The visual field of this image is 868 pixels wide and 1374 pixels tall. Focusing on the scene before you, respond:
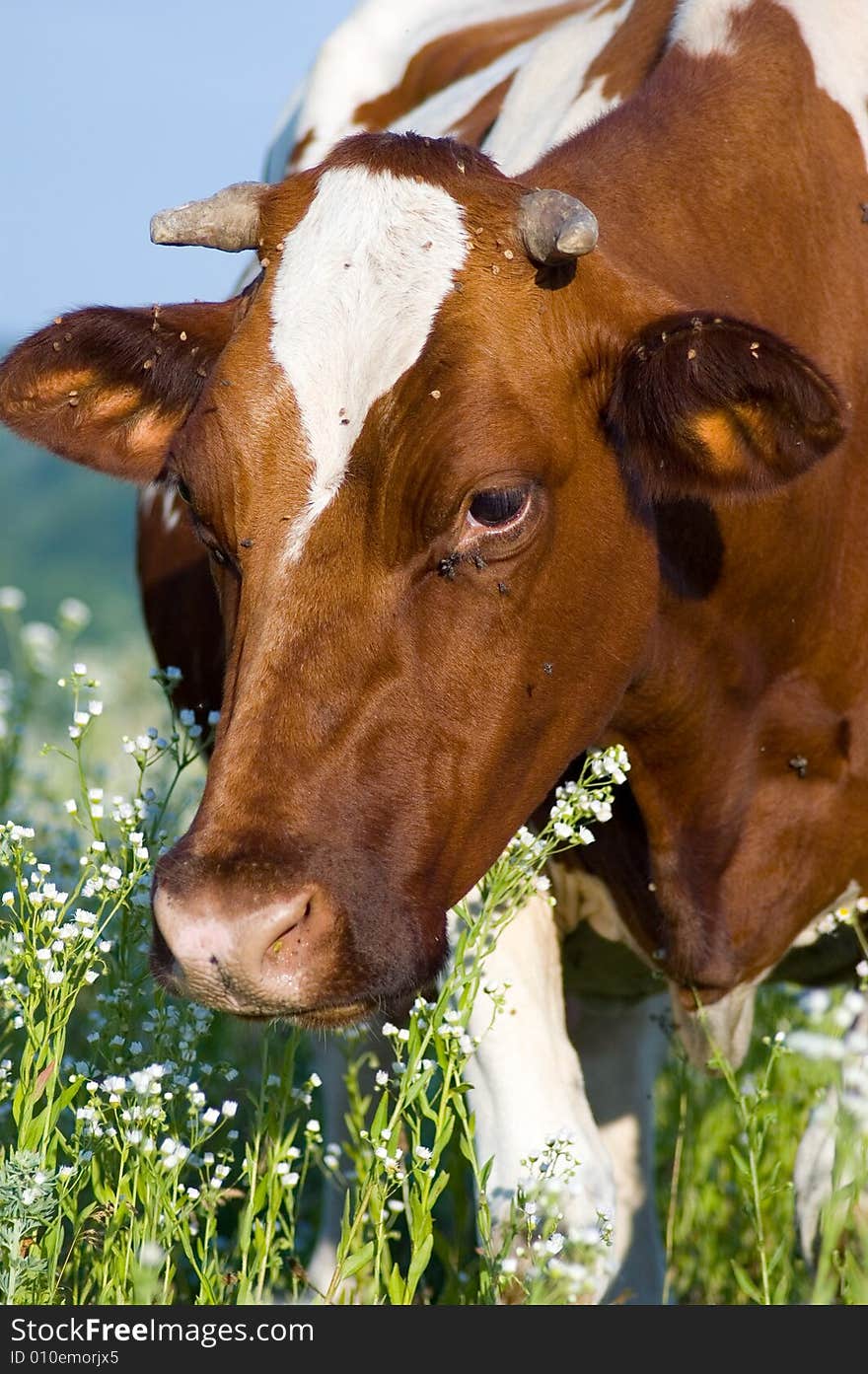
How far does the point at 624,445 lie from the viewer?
10.9 ft

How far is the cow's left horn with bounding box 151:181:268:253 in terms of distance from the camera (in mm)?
3414

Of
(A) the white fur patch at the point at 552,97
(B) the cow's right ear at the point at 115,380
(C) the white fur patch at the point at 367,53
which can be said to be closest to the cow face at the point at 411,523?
(B) the cow's right ear at the point at 115,380

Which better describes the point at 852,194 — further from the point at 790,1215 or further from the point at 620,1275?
the point at 620,1275

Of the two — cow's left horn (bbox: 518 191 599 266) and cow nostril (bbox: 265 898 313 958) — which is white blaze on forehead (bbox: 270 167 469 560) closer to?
cow's left horn (bbox: 518 191 599 266)

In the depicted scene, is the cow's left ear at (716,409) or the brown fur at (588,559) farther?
the cow's left ear at (716,409)

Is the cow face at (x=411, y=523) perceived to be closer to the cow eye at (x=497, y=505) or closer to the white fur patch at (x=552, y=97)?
the cow eye at (x=497, y=505)

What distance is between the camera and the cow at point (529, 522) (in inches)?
116

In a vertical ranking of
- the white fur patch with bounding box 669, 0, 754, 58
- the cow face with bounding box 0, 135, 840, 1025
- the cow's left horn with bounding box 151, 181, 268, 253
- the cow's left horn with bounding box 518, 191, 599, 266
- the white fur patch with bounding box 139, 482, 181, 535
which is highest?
the white fur patch with bounding box 669, 0, 754, 58

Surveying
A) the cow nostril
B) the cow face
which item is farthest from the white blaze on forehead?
the cow nostril

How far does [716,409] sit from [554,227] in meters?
0.44

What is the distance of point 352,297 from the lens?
3117 mm

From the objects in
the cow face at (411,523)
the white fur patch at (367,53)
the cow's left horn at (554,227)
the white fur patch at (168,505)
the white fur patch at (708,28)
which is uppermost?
the white fur patch at (367,53)

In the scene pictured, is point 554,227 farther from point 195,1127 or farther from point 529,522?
point 195,1127

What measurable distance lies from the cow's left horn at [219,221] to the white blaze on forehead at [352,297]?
→ 15 centimetres
